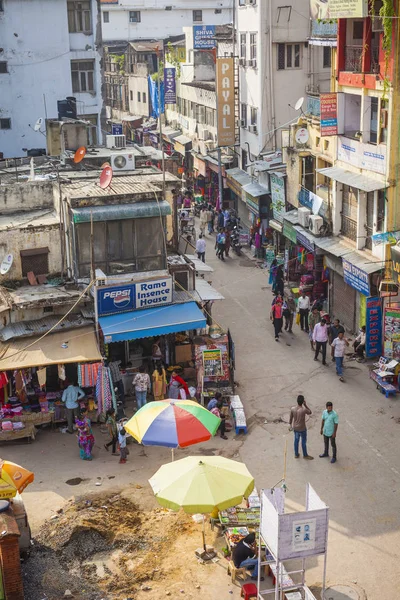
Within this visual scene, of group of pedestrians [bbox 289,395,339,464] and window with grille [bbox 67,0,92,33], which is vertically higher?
window with grille [bbox 67,0,92,33]

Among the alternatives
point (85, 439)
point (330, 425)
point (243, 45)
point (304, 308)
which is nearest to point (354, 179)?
point (304, 308)

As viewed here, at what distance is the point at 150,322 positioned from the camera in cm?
2034

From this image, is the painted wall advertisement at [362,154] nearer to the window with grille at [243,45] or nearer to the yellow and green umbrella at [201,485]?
the yellow and green umbrella at [201,485]

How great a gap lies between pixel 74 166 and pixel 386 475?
14828 millimetres

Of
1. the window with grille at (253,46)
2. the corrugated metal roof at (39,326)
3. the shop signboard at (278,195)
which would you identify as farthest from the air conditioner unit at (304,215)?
the window with grille at (253,46)

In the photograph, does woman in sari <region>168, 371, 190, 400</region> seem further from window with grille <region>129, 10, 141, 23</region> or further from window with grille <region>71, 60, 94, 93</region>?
window with grille <region>129, 10, 141, 23</region>

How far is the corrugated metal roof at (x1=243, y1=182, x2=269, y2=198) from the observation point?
3307 centimetres

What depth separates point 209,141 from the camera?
4309 cm

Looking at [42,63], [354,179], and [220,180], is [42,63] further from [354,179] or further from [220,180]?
[354,179]

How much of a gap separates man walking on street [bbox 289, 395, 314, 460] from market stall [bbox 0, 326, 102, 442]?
4794 millimetres

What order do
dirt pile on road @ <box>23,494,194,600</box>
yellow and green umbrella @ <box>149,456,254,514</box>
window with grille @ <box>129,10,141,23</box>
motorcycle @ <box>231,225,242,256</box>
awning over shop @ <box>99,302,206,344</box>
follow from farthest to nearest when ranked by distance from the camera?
window with grille @ <box>129,10,141,23</box> → motorcycle @ <box>231,225,242,256</box> → awning over shop @ <box>99,302,206,344</box> → dirt pile on road @ <box>23,494,194,600</box> → yellow and green umbrella @ <box>149,456,254,514</box>

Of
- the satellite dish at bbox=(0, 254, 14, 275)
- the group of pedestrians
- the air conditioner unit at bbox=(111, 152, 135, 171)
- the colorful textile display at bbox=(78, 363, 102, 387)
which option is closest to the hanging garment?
the colorful textile display at bbox=(78, 363, 102, 387)

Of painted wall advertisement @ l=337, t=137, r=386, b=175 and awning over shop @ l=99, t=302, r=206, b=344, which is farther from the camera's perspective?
painted wall advertisement @ l=337, t=137, r=386, b=175

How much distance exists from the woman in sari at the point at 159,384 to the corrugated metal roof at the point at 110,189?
4569mm
